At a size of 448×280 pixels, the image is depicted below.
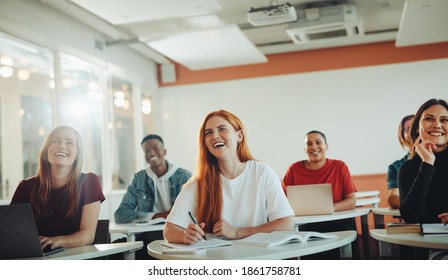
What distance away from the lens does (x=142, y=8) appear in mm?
3930

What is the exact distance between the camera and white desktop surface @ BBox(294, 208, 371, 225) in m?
2.69

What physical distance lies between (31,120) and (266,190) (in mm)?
2477

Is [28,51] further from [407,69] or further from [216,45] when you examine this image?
[407,69]

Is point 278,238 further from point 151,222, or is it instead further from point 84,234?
point 151,222

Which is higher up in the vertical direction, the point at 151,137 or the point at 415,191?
the point at 151,137

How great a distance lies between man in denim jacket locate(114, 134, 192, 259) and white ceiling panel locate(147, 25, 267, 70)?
0.60m

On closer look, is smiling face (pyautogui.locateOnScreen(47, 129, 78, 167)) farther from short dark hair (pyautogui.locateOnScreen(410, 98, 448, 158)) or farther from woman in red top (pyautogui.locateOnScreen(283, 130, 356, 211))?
short dark hair (pyautogui.locateOnScreen(410, 98, 448, 158))

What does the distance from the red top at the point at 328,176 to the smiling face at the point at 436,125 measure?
0.66 m

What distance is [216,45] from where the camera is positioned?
396 centimetres

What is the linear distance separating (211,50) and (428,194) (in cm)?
202

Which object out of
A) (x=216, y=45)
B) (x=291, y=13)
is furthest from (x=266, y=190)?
(x=216, y=45)

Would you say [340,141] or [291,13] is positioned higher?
[291,13]

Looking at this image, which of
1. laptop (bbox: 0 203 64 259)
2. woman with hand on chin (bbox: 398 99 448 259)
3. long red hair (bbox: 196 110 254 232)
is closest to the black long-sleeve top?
woman with hand on chin (bbox: 398 99 448 259)

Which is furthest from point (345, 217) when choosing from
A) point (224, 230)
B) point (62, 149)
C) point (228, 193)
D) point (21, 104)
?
point (21, 104)
